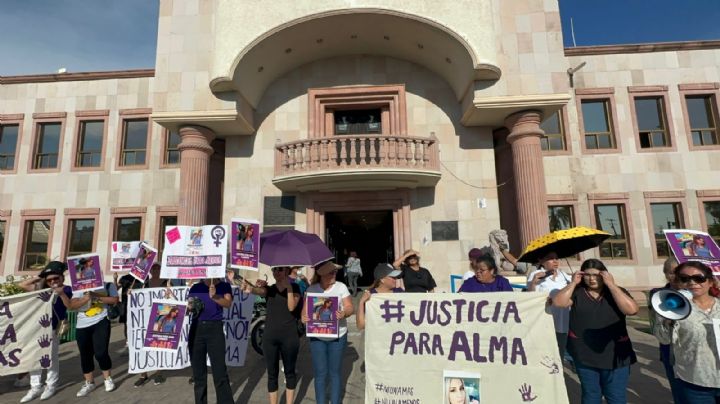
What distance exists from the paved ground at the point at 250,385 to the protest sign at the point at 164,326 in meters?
1.08

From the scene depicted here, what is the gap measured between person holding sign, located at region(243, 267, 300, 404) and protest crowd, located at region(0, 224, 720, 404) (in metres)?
0.01

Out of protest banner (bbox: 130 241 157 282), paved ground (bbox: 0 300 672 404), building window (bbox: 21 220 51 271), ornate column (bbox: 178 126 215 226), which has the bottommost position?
paved ground (bbox: 0 300 672 404)

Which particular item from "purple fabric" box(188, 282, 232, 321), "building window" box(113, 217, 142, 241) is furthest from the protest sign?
"building window" box(113, 217, 142, 241)

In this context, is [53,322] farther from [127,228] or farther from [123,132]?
[123,132]

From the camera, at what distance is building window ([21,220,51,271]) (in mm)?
17281

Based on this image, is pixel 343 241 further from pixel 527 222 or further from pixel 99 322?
pixel 99 322

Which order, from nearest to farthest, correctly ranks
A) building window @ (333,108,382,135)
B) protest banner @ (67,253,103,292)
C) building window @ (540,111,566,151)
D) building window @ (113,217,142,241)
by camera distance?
protest banner @ (67,253,103,292) → building window @ (333,108,382,135) → building window @ (540,111,566,151) → building window @ (113,217,142,241)

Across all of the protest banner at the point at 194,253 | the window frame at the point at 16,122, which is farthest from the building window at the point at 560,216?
the window frame at the point at 16,122

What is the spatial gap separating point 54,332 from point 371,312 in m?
5.76

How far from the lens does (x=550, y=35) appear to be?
13484mm

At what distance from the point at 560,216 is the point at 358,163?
9487mm

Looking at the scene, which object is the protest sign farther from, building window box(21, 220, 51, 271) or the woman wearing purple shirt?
building window box(21, 220, 51, 271)

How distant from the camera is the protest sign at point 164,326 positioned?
529 centimetres

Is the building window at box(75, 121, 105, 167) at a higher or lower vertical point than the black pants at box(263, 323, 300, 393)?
higher
